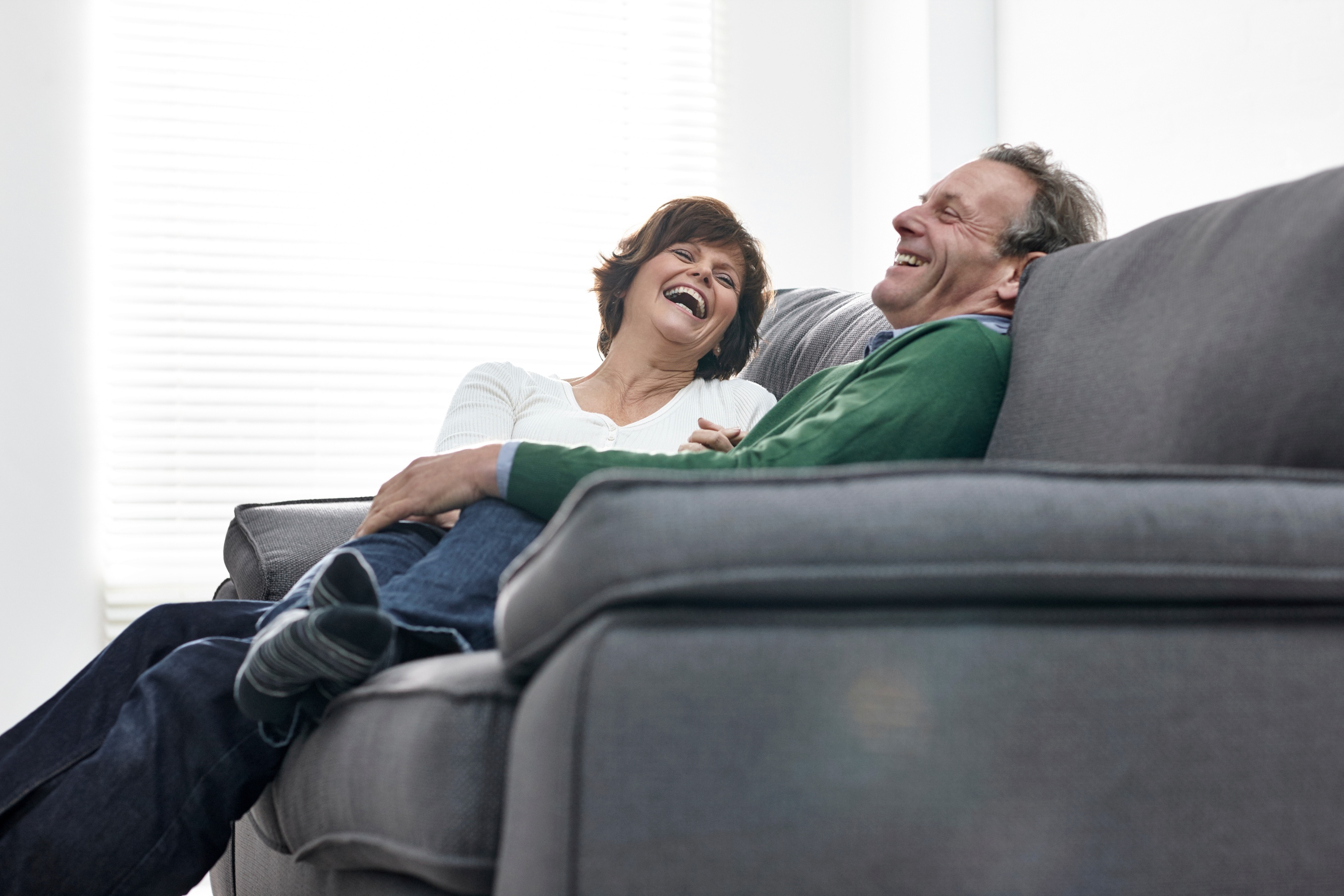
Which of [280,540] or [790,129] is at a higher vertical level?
[790,129]

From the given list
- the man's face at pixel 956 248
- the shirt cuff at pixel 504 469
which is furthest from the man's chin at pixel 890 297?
the shirt cuff at pixel 504 469

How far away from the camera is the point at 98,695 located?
1131 mm

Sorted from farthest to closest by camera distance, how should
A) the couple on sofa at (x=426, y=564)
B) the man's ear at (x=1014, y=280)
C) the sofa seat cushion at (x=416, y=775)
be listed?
the man's ear at (x=1014, y=280) < the couple on sofa at (x=426, y=564) < the sofa seat cushion at (x=416, y=775)

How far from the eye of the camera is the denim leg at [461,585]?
1.01 meters

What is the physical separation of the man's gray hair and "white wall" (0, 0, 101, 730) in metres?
2.51

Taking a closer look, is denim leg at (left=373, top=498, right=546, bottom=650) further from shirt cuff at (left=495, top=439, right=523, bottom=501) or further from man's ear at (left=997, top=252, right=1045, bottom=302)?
man's ear at (left=997, top=252, right=1045, bottom=302)

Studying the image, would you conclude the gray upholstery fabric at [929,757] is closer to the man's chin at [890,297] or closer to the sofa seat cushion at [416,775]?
the sofa seat cushion at [416,775]

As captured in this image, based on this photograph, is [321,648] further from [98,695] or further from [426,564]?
[98,695]

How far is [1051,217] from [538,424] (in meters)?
0.83

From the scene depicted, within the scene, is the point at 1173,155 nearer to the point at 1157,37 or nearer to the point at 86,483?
the point at 1157,37

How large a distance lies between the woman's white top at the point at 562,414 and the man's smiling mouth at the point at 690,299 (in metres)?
0.13

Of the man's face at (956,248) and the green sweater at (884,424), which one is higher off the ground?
the man's face at (956,248)

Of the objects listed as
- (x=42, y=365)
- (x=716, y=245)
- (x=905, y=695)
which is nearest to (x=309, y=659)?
(x=905, y=695)

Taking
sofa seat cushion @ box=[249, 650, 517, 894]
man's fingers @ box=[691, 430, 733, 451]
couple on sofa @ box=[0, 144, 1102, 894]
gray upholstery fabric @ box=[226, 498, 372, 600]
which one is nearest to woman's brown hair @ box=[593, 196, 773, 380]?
couple on sofa @ box=[0, 144, 1102, 894]
